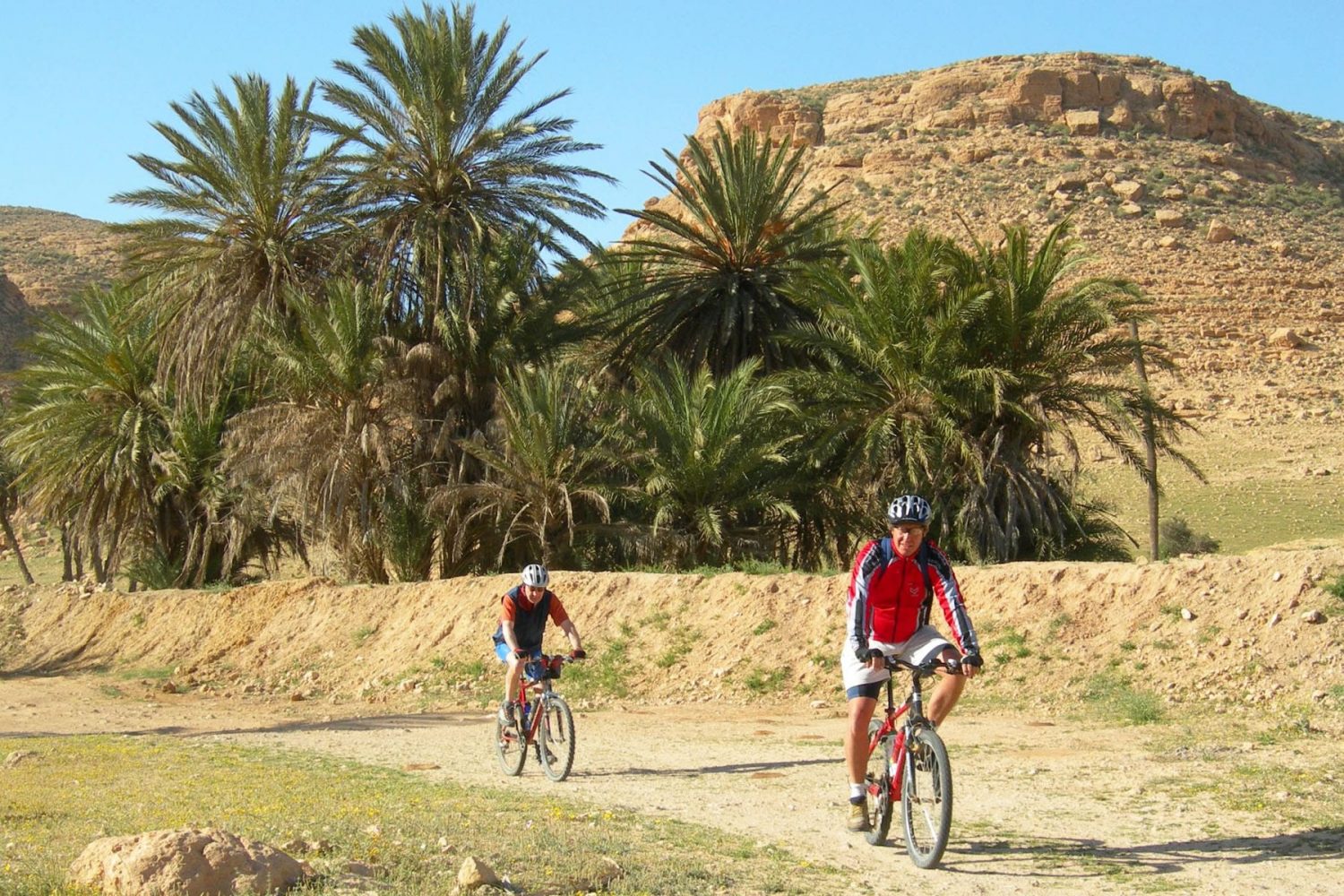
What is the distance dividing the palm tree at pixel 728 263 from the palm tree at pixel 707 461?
2.35 m

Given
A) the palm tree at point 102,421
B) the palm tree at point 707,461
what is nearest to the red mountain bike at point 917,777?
the palm tree at point 707,461

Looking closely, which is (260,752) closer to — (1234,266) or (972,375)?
(972,375)

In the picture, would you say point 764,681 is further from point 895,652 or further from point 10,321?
point 10,321

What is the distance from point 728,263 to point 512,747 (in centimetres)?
1426

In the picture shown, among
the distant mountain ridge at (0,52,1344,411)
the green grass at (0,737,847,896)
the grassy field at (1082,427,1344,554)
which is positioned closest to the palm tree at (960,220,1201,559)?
the green grass at (0,737,847,896)

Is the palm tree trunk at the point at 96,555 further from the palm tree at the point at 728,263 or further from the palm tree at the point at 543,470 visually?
the palm tree at the point at 728,263

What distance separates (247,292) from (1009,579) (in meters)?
15.5

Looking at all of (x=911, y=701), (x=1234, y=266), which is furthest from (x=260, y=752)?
(x=1234, y=266)

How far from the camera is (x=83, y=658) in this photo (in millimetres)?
23844

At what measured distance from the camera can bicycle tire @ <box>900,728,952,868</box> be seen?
21.1ft

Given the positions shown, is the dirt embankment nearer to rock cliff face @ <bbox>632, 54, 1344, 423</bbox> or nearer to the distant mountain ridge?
rock cliff face @ <bbox>632, 54, 1344, 423</bbox>

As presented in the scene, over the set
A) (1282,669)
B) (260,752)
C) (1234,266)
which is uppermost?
(1234,266)

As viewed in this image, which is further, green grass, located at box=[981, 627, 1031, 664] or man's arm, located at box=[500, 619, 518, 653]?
green grass, located at box=[981, 627, 1031, 664]

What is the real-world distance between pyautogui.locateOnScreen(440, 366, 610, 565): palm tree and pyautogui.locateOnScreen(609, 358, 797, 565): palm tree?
1.95 feet
